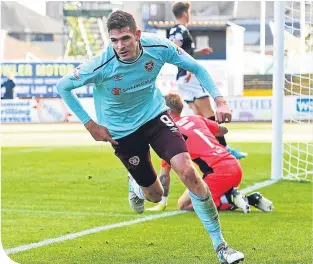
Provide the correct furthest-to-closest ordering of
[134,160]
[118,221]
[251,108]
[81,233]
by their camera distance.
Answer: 1. [251,108]
2. [118,221]
3. [81,233]
4. [134,160]

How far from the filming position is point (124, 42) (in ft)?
22.0

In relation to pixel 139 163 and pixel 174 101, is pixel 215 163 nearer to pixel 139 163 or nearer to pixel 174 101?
pixel 174 101

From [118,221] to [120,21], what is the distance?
2.78 meters

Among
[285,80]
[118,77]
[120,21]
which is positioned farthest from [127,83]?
[285,80]

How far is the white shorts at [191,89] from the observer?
13031mm

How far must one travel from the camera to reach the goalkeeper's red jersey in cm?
926

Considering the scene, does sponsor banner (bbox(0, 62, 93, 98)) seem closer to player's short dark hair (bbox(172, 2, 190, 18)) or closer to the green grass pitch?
the green grass pitch

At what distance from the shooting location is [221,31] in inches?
1756

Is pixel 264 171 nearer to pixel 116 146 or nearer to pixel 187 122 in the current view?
pixel 187 122

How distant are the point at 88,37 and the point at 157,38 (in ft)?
159

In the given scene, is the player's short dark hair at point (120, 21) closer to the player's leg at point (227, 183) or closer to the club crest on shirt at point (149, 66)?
the club crest on shirt at point (149, 66)

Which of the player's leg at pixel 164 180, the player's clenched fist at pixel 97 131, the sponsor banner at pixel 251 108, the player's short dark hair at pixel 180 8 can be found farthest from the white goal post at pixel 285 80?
the sponsor banner at pixel 251 108

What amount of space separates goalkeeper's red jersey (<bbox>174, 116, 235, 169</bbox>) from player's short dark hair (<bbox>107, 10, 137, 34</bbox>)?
8.48 ft

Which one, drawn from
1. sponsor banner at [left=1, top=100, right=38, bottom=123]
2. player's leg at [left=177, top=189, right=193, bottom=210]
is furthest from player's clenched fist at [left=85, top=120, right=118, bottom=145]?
sponsor banner at [left=1, top=100, right=38, bottom=123]
